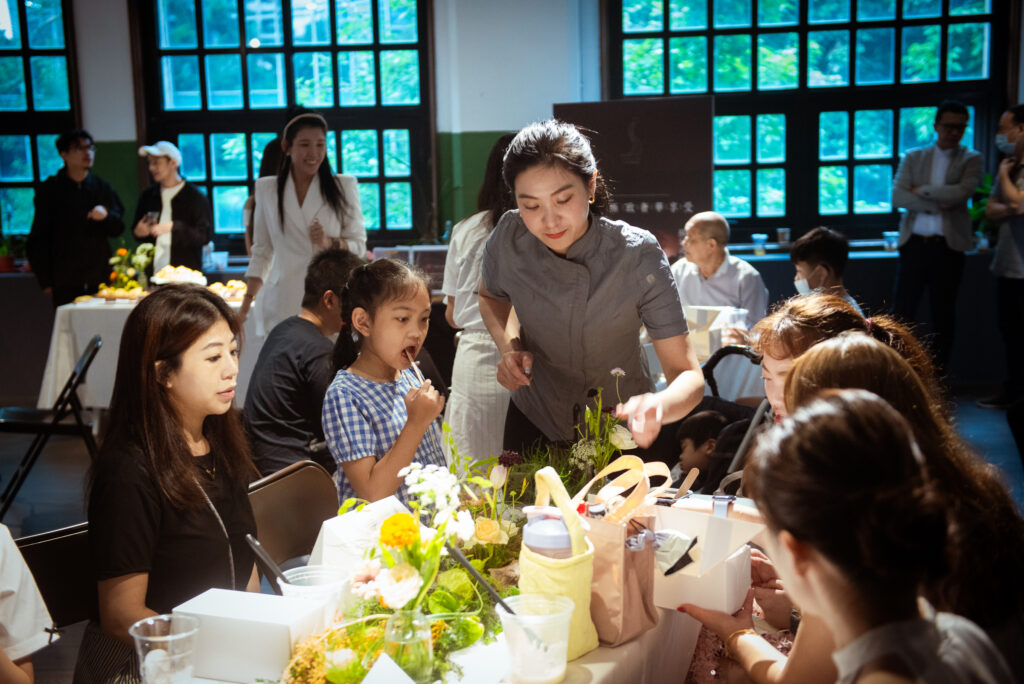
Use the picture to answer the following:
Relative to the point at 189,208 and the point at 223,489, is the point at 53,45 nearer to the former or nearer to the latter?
the point at 189,208

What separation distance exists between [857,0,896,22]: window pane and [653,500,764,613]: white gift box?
650 centimetres

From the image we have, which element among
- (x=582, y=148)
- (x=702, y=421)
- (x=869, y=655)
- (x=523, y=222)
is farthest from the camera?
(x=702, y=421)

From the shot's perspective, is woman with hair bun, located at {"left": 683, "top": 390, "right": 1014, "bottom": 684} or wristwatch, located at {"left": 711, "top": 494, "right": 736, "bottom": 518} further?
wristwatch, located at {"left": 711, "top": 494, "right": 736, "bottom": 518}

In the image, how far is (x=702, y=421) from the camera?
3.23m

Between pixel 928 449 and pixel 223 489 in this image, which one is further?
pixel 223 489

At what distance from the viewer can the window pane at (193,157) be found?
7668 mm

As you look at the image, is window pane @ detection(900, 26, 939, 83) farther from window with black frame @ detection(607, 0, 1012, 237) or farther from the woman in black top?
the woman in black top

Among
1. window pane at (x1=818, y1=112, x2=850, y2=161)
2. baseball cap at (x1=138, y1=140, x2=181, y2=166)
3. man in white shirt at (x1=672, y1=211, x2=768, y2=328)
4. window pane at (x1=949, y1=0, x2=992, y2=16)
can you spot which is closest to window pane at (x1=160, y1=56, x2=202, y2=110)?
baseball cap at (x1=138, y1=140, x2=181, y2=166)

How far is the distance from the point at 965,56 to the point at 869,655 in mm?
7177

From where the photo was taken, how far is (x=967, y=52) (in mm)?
6988

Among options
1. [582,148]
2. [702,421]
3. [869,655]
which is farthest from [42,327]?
[869,655]

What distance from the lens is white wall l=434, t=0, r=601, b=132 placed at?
714cm

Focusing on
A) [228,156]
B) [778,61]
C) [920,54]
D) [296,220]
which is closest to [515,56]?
[778,61]

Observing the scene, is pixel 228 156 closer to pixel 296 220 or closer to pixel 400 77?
pixel 400 77
